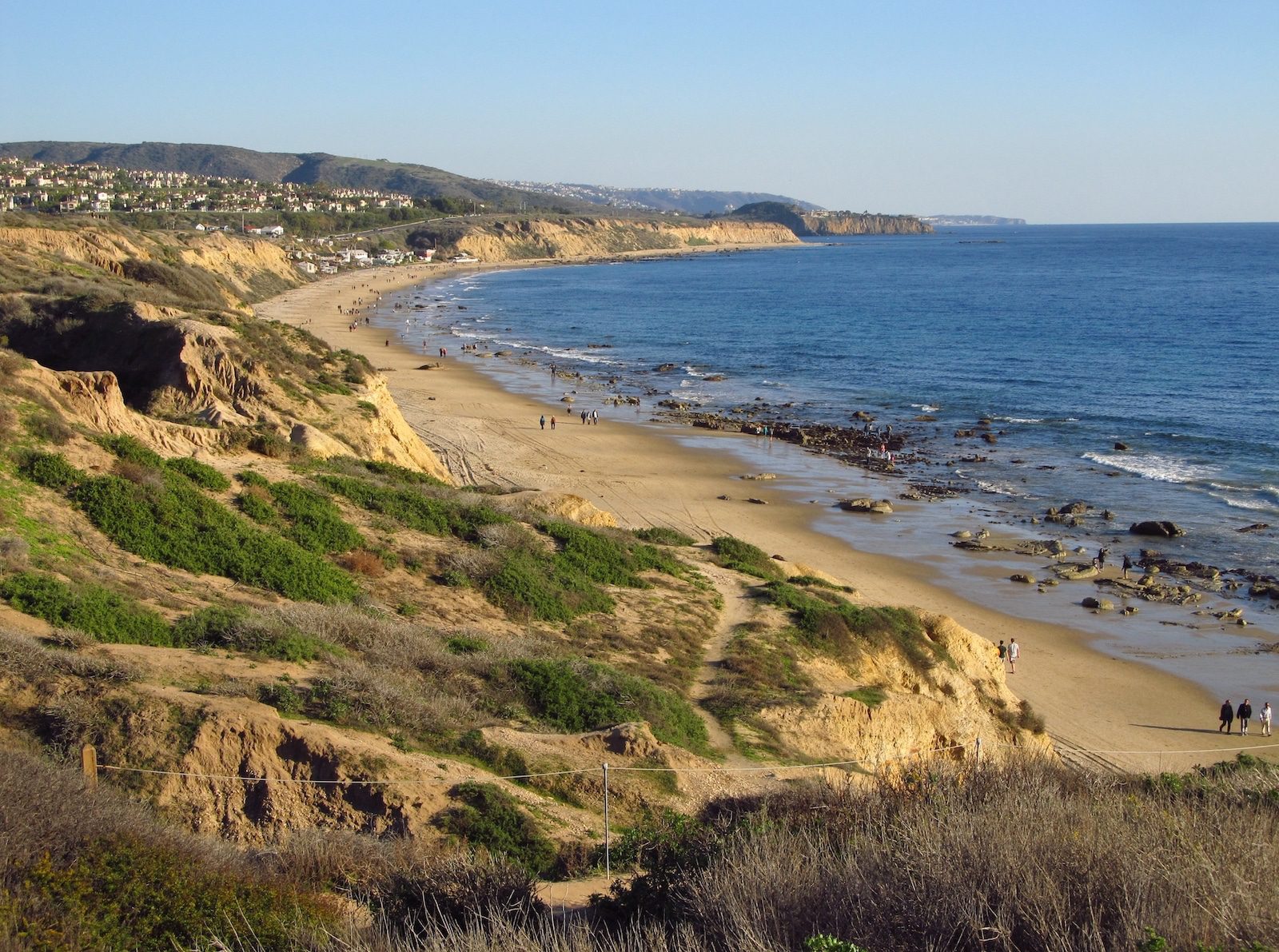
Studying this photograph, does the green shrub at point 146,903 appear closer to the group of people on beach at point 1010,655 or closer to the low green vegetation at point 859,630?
the low green vegetation at point 859,630

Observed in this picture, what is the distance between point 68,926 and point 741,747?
347 inches

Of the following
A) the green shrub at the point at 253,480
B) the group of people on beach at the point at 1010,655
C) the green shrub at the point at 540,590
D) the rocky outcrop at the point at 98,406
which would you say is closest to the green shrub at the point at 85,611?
the green shrub at the point at 540,590

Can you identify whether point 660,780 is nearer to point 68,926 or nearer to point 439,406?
point 68,926

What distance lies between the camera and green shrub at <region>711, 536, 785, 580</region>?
2195cm

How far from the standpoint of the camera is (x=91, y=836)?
6777 millimetres

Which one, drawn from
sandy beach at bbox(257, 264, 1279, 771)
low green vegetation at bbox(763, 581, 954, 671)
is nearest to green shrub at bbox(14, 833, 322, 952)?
low green vegetation at bbox(763, 581, 954, 671)

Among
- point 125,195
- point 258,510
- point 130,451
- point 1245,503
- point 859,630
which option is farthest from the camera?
point 125,195

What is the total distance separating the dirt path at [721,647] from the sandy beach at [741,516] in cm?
353

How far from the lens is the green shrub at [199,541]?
50.9ft

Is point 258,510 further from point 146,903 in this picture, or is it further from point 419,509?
point 146,903

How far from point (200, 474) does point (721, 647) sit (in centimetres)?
918

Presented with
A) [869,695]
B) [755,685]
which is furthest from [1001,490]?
[755,685]

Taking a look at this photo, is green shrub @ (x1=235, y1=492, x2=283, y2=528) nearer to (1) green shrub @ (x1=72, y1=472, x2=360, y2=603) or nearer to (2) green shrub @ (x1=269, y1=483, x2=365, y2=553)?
A: (2) green shrub @ (x1=269, y1=483, x2=365, y2=553)

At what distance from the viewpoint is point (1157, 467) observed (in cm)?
3988
